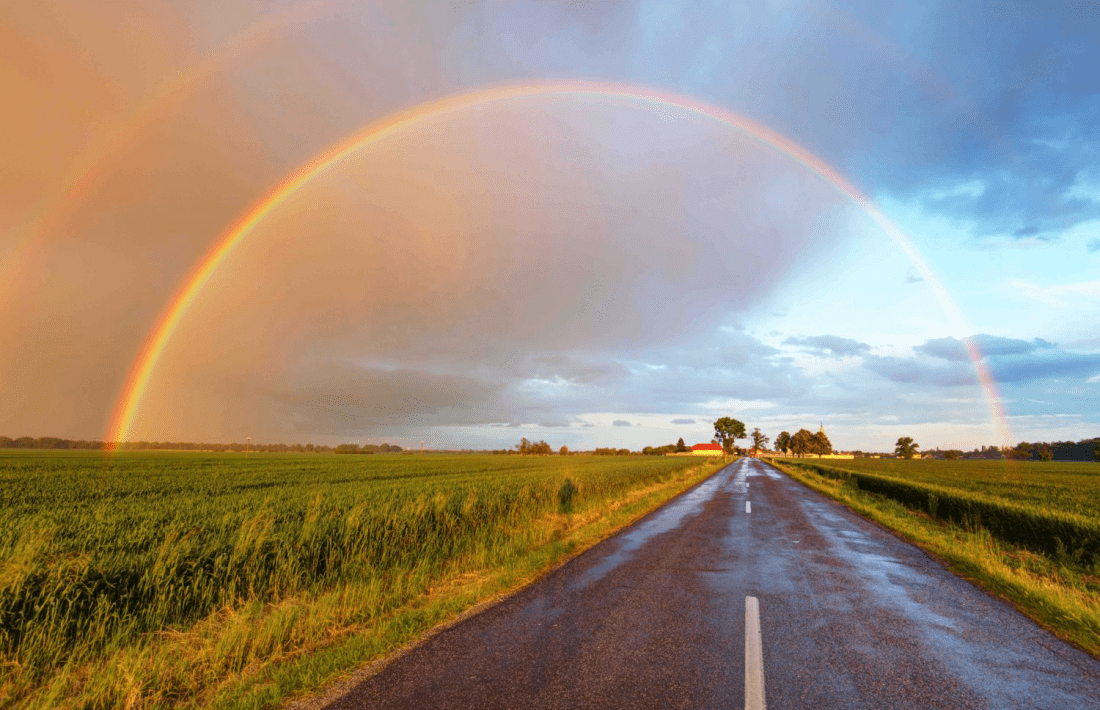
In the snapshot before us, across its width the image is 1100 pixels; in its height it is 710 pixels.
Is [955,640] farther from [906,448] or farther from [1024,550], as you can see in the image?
[906,448]

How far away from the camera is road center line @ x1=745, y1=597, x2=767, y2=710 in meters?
3.90

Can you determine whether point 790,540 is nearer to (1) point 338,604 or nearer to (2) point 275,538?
(1) point 338,604

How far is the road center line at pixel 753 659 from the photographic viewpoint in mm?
3902

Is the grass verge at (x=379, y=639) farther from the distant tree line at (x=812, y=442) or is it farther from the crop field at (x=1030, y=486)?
the distant tree line at (x=812, y=442)

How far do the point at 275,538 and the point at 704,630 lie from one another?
697cm

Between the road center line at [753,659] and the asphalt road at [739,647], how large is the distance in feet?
0.09

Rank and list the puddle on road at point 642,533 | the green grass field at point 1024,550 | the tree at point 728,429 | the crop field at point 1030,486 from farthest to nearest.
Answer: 1. the tree at point 728,429
2. the crop field at point 1030,486
3. the puddle on road at point 642,533
4. the green grass field at point 1024,550

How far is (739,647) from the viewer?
505 cm

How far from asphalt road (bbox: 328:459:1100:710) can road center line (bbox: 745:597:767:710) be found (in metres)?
0.03

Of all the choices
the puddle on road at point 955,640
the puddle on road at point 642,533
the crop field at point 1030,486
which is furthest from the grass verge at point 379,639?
the crop field at point 1030,486

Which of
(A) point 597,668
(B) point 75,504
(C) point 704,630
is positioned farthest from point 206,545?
(B) point 75,504

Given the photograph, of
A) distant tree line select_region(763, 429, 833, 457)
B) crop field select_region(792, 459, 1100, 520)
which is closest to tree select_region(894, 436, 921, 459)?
distant tree line select_region(763, 429, 833, 457)

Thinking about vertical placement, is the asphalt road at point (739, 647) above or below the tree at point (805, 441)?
below

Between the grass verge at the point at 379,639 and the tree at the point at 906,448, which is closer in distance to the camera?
the grass verge at the point at 379,639
